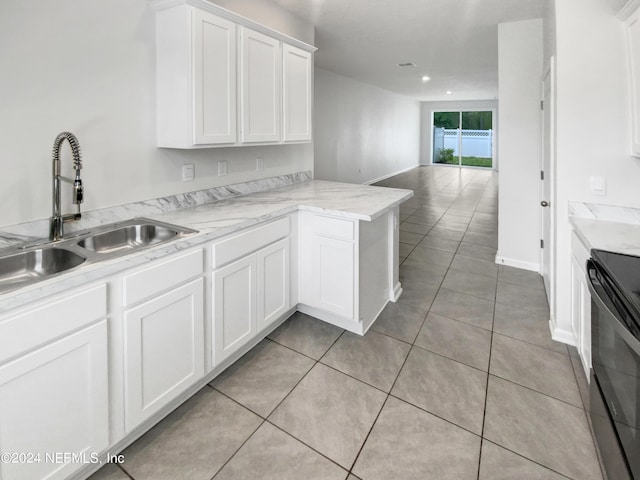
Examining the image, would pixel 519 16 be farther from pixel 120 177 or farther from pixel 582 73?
pixel 120 177

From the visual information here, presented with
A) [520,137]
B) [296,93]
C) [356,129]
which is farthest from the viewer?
[356,129]

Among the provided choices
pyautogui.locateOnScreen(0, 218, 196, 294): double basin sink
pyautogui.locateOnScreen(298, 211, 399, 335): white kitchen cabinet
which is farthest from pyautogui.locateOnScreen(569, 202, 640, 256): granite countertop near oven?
pyautogui.locateOnScreen(0, 218, 196, 294): double basin sink

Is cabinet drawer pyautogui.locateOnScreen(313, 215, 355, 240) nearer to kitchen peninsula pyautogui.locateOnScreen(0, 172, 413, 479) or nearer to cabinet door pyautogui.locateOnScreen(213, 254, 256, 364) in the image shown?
kitchen peninsula pyautogui.locateOnScreen(0, 172, 413, 479)

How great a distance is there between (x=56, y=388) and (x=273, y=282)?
131 centimetres

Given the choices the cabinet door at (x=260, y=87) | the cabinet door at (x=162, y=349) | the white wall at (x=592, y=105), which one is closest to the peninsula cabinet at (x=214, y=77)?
the cabinet door at (x=260, y=87)

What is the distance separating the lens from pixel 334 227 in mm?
2426

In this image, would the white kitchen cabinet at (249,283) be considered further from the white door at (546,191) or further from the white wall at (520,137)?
the white wall at (520,137)

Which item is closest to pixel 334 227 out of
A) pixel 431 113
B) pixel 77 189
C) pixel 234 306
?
pixel 234 306

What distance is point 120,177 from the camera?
206cm

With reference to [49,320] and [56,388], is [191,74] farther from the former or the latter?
[56,388]

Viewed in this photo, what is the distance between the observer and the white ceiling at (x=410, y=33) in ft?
10.8

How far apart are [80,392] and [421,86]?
954 cm

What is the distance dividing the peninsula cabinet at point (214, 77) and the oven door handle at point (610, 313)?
2.13 m

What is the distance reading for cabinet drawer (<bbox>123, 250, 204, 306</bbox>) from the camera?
1479 mm
